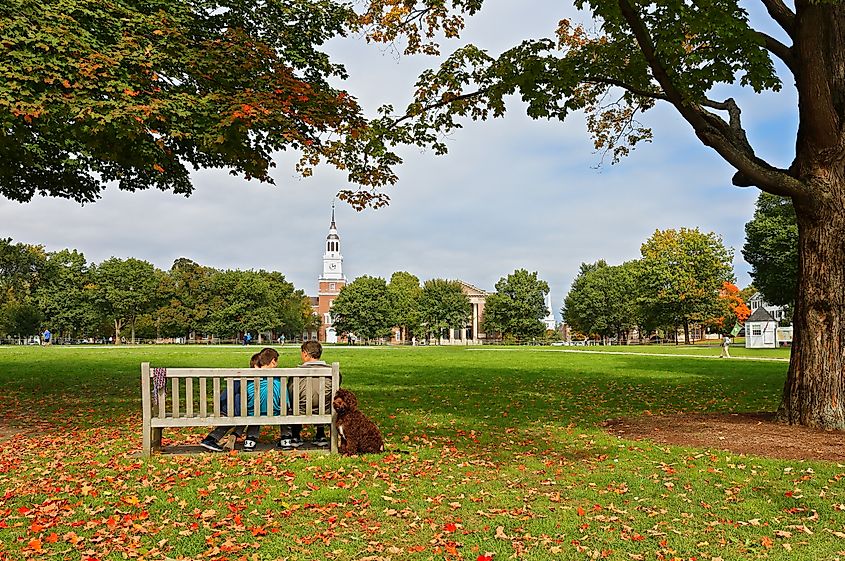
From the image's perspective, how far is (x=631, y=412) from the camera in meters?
12.5

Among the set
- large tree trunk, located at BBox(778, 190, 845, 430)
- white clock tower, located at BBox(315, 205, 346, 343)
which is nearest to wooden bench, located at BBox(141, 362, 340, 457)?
large tree trunk, located at BBox(778, 190, 845, 430)

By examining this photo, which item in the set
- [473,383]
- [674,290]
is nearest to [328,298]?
[674,290]

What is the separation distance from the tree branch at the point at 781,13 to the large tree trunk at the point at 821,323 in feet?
8.95

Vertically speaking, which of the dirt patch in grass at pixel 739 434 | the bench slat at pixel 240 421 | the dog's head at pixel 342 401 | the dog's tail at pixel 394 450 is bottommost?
the dirt patch in grass at pixel 739 434

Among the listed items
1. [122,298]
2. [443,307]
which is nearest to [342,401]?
[122,298]

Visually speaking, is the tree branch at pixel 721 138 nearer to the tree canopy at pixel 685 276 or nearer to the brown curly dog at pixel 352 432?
the brown curly dog at pixel 352 432

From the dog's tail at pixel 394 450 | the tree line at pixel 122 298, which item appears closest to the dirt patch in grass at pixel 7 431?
the dog's tail at pixel 394 450

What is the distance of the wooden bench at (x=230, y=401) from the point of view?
7.54 metres

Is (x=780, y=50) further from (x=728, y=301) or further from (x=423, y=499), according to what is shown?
(x=728, y=301)

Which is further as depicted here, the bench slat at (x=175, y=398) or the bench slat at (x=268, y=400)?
the bench slat at (x=268, y=400)

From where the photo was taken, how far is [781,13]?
1049cm

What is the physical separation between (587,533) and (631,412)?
7777 millimetres

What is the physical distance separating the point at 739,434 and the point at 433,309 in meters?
89.5

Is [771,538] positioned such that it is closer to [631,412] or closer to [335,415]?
[335,415]
